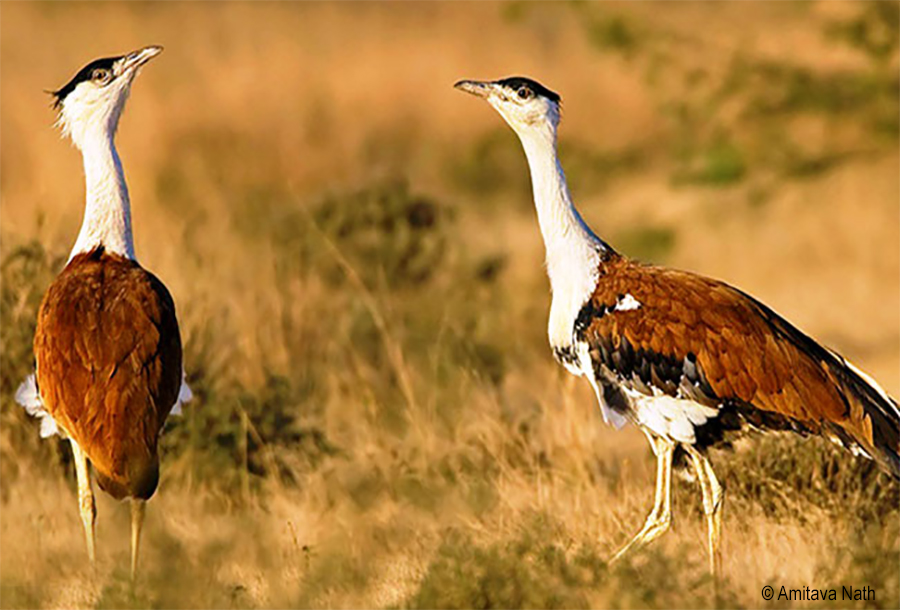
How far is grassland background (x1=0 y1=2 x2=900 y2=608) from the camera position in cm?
646

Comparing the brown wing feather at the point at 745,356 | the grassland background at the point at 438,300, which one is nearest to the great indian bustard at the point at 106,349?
the grassland background at the point at 438,300

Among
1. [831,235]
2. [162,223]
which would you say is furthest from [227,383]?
[831,235]

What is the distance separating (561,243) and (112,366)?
1.66 meters

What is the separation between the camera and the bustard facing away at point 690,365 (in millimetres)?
6168

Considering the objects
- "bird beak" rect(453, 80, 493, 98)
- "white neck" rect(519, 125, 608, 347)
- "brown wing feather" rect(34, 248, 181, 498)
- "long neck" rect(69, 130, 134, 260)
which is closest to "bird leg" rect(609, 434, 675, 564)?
"white neck" rect(519, 125, 608, 347)

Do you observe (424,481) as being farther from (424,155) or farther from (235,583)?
(424,155)

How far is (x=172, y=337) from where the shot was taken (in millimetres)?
6715

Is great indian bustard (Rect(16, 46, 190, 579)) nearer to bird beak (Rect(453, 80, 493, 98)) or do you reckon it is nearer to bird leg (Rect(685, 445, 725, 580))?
bird beak (Rect(453, 80, 493, 98))

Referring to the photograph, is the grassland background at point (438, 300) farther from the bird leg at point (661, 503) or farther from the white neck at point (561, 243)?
the white neck at point (561, 243)

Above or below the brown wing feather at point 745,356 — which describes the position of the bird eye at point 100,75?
above

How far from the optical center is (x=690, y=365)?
6.26 m

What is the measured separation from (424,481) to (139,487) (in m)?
1.61

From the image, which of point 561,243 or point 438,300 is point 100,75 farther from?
point 438,300

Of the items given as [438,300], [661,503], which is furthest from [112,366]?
[438,300]
